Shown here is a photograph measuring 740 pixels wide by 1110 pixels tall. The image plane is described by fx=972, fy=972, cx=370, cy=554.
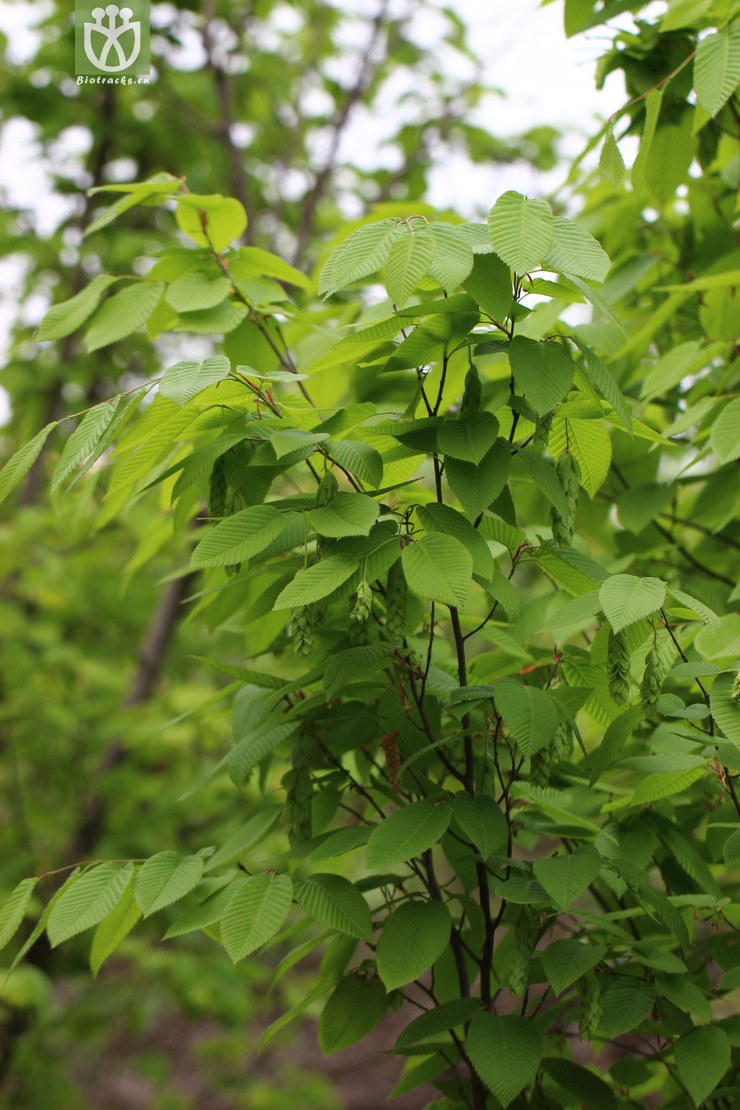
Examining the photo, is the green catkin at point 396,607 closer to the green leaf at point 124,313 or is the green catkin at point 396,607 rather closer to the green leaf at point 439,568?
the green leaf at point 439,568

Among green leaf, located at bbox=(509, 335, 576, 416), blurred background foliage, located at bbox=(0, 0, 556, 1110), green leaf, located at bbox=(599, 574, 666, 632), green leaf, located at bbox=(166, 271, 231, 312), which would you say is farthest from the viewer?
blurred background foliage, located at bbox=(0, 0, 556, 1110)

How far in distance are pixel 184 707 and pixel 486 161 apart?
2922mm

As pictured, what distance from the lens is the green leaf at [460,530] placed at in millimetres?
1197

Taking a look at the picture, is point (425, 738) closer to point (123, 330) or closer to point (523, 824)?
point (523, 824)

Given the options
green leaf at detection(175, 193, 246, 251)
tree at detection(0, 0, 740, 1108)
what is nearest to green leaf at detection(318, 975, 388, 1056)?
tree at detection(0, 0, 740, 1108)

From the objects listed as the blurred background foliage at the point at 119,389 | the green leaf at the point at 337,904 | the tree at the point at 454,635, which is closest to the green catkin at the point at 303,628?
the tree at the point at 454,635

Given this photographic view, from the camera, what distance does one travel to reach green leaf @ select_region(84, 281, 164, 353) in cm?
154

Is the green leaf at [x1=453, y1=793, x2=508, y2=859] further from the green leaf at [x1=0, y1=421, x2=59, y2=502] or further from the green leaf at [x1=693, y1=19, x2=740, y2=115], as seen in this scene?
the green leaf at [x1=693, y1=19, x2=740, y2=115]

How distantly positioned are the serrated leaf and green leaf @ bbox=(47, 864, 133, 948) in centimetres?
53

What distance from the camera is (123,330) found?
5.08ft

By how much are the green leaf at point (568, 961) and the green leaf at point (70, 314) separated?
116 cm

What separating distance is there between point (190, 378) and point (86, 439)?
0.17 metres

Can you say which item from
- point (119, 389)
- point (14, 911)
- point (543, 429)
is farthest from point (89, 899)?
point (119, 389)

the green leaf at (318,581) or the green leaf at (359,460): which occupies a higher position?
the green leaf at (359,460)
